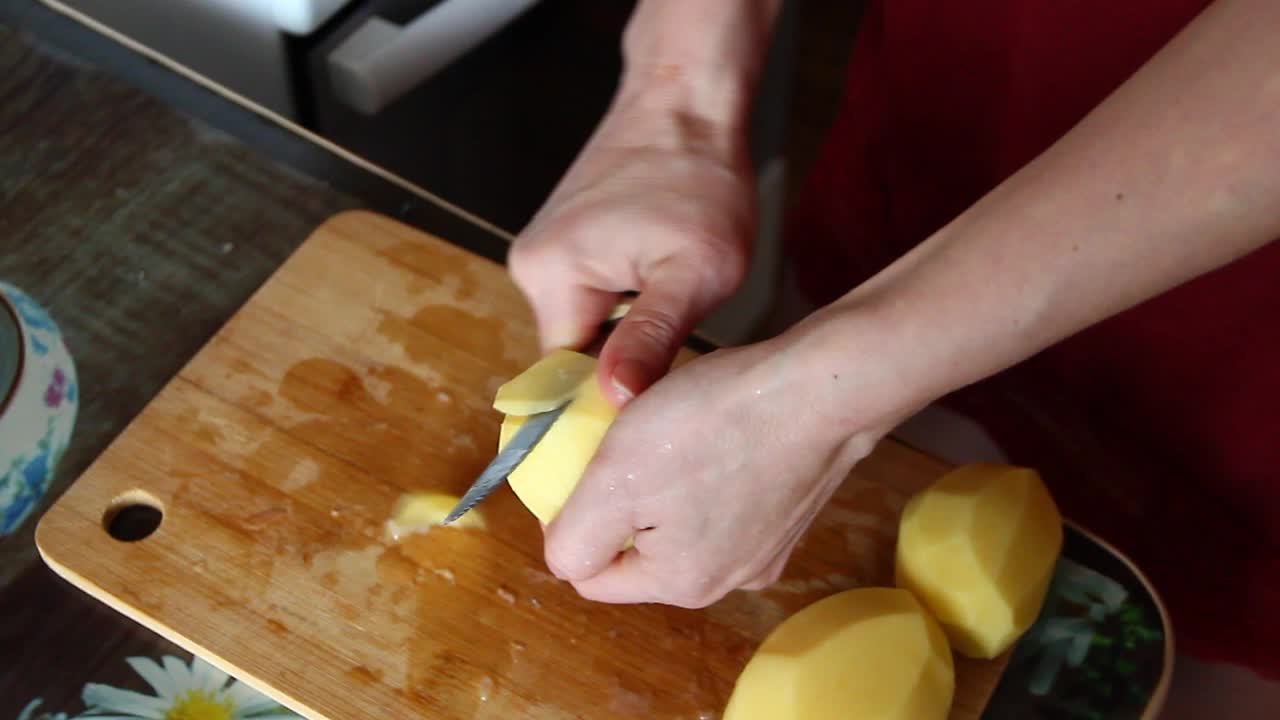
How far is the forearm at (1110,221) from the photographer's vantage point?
0.74 metres

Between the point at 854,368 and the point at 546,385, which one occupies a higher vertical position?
the point at 854,368

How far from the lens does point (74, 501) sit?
3.57ft

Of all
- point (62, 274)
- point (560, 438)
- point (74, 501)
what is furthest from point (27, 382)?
point (560, 438)

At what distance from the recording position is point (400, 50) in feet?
4.42

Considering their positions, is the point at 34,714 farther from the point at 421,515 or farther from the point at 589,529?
the point at 589,529

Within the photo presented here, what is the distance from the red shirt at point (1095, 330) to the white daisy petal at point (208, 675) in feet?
2.69

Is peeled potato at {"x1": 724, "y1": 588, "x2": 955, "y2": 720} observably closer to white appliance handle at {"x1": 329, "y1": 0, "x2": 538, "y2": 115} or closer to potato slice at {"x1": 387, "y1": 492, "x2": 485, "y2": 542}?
potato slice at {"x1": 387, "y1": 492, "x2": 485, "y2": 542}

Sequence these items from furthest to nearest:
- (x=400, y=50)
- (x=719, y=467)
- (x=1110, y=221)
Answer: (x=400, y=50) → (x=719, y=467) → (x=1110, y=221)

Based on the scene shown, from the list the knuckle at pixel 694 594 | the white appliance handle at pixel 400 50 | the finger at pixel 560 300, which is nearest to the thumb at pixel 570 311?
the finger at pixel 560 300

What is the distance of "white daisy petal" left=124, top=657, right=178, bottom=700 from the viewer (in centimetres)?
102

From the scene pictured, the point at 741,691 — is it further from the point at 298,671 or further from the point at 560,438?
the point at 298,671

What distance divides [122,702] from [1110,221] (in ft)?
2.80

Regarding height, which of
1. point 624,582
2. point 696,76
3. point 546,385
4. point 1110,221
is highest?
point 1110,221

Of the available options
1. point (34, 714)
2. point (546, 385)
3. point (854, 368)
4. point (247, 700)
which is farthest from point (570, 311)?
point (34, 714)
